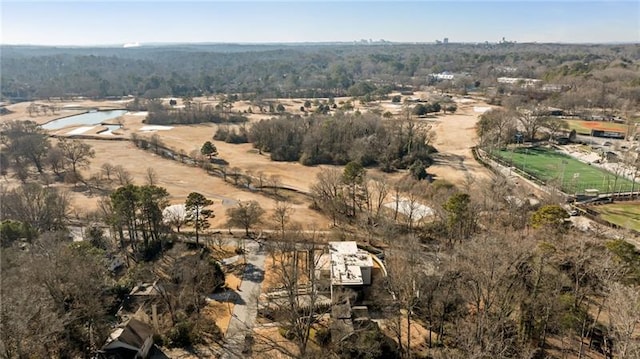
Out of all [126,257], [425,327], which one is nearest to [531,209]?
[425,327]

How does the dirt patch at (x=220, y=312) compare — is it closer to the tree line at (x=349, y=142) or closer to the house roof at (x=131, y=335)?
the house roof at (x=131, y=335)

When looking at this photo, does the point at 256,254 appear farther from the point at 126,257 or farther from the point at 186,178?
the point at 186,178

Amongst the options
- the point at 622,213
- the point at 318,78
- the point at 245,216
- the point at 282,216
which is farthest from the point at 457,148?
the point at 318,78

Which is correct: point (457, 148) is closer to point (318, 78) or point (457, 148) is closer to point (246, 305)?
point (246, 305)

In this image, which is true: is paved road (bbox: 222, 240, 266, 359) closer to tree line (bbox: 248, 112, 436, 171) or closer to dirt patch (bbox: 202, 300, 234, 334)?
dirt patch (bbox: 202, 300, 234, 334)

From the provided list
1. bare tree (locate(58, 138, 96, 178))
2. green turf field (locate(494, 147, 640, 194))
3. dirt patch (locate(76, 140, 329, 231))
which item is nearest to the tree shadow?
dirt patch (locate(76, 140, 329, 231))

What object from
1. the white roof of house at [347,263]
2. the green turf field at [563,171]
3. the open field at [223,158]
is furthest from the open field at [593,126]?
the white roof of house at [347,263]
